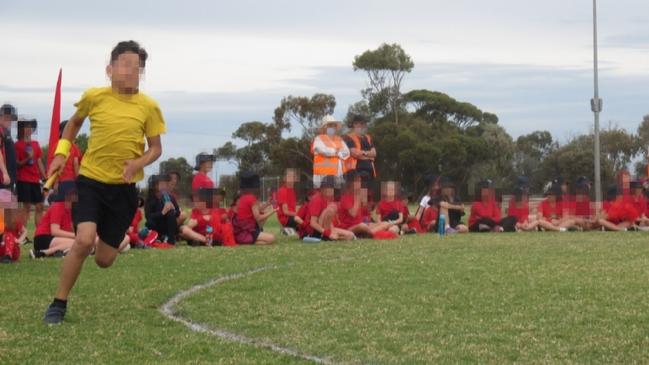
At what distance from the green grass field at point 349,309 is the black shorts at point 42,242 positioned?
479 millimetres

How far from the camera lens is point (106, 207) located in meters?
7.98

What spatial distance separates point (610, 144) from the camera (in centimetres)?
7381

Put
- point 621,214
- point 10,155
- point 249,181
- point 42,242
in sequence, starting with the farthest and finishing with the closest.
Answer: point 621,214
point 249,181
point 10,155
point 42,242

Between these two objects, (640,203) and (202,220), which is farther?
(640,203)

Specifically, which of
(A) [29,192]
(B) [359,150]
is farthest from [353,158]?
(A) [29,192]

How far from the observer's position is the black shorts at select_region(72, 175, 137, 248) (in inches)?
309

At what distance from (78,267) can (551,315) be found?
3957 mm

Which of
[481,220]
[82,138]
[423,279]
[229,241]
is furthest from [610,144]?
[423,279]

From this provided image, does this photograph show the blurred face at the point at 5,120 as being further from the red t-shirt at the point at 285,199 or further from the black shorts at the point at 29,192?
the red t-shirt at the point at 285,199

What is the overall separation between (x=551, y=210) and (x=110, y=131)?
15.5 meters

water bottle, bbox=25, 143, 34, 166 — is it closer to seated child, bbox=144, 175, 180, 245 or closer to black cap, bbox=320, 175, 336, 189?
seated child, bbox=144, 175, 180, 245

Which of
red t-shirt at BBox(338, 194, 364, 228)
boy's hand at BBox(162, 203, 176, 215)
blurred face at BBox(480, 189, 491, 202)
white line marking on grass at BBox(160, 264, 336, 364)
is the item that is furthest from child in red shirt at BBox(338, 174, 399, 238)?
white line marking on grass at BBox(160, 264, 336, 364)

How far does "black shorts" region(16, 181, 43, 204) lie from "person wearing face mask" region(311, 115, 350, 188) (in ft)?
17.7

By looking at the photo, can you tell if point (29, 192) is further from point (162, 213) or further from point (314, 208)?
point (314, 208)
